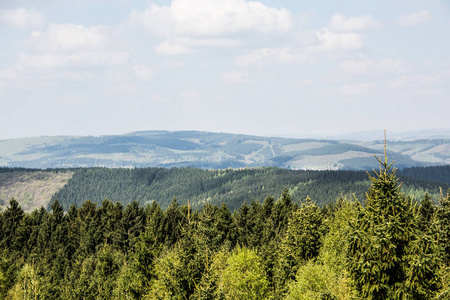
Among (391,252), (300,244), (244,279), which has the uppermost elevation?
(391,252)

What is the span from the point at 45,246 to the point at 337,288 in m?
106

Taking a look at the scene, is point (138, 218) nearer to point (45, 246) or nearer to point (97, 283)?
point (45, 246)

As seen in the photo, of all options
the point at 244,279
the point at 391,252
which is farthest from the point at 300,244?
the point at 391,252

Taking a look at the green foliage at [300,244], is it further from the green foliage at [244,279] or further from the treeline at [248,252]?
the green foliage at [244,279]

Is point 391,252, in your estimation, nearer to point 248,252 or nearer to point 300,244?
point 300,244

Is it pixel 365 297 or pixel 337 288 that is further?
pixel 337 288

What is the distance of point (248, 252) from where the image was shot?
2694 inches

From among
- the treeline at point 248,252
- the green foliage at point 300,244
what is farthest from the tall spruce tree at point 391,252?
the green foliage at point 300,244

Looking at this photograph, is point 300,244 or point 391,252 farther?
point 300,244

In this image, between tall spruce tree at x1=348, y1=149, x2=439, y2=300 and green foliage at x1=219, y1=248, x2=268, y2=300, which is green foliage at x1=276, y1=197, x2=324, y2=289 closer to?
green foliage at x1=219, y1=248, x2=268, y2=300

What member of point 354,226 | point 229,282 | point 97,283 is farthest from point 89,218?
point 354,226

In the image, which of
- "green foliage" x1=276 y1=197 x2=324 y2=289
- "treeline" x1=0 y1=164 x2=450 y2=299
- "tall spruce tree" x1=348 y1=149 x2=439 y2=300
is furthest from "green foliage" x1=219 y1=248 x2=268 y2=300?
"tall spruce tree" x1=348 y1=149 x2=439 y2=300

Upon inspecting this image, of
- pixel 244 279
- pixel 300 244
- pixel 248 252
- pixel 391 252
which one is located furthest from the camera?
pixel 300 244

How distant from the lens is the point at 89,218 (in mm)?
138625
